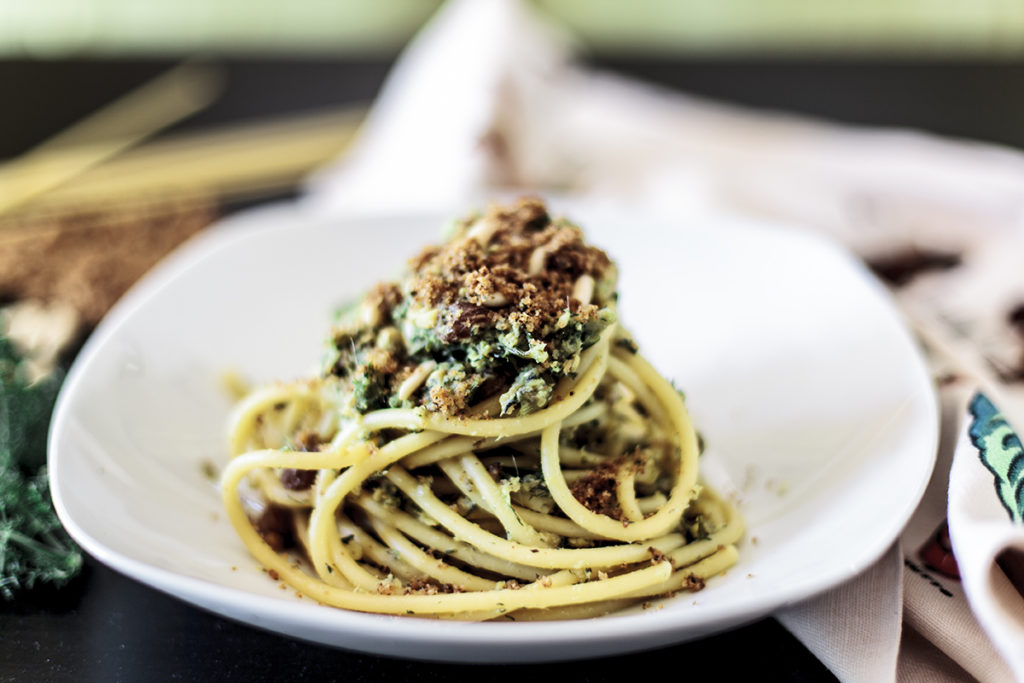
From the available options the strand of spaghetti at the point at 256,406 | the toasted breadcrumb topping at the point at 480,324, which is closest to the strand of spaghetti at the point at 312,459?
the toasted breadcrumb topping at the point at 480,324

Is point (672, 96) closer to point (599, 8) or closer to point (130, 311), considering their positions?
point (599, 8)

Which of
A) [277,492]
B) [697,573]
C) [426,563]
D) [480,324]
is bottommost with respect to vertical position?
[697,573]

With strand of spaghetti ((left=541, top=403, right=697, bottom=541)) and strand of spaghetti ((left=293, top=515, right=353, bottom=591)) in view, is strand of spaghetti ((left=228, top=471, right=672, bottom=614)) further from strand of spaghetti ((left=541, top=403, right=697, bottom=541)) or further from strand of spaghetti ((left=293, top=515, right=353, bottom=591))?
strand of spaghetti ((left=293, top=515, right=353, bottom=591))

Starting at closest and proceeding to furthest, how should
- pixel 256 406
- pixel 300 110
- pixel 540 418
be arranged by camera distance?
1. pixel 540 418
2. pixel 256 406
3. pixel 300 110

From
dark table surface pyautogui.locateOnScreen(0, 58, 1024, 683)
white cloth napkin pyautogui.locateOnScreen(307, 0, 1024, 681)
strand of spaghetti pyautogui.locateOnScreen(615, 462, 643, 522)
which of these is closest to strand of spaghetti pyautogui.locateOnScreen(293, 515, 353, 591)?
dark table surface pyautogui.locateOnScreen(0, 58, 1024, 683)

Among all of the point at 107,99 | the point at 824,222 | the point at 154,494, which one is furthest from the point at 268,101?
the point at 154,494

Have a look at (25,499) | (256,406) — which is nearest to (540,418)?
(256,406)

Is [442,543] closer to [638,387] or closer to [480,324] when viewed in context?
[480,324]
